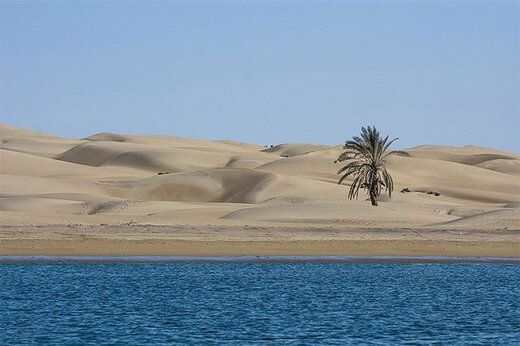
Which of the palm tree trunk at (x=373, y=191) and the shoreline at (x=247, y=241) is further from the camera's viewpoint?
the palm tree trunk at (x=373, y=191)

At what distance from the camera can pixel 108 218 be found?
6162 cm

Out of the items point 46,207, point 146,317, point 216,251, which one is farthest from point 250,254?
point 46,207

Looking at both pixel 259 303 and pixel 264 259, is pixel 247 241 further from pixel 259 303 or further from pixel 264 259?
pixel 259 303

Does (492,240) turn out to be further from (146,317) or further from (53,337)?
(53,337)

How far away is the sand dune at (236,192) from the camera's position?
2544 inches

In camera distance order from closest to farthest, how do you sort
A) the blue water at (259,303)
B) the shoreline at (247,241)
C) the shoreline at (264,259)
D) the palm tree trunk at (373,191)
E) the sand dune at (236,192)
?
1. the blue water at (259,303)
2. the shoreline at (264,259)
3. the shoreline at (247,241)
4. the sand dune at (236,192)
5. the palm tree trunk at (373,191)

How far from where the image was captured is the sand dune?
64.6 m

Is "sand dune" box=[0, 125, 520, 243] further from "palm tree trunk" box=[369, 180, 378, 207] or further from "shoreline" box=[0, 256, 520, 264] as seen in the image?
"shoreline" box=[0, 256, 520, 264]

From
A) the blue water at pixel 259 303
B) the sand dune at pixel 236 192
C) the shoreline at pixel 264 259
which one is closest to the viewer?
the blue water at pixel 259 303

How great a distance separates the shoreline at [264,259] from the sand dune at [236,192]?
11935 mm

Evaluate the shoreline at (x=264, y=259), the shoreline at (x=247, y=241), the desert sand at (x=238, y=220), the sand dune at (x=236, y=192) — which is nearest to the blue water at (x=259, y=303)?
the shoreline at (x=264, y=259)

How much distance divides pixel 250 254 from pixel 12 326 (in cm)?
2087

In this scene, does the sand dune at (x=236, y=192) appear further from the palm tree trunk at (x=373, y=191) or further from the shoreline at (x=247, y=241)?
the shoreline at (x=247, y=241)

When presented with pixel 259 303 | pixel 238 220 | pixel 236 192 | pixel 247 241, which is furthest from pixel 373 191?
pixel 259 303
